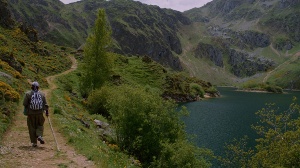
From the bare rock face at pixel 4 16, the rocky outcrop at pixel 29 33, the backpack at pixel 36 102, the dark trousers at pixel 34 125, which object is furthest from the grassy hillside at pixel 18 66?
the backpack at pixel 36 102

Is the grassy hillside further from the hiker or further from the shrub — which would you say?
the hiker

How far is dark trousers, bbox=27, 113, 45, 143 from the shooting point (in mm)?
18750

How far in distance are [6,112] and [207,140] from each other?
167ft

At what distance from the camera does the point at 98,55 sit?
6094 cm

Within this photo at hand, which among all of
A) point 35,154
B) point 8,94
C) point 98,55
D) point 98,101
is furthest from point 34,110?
point 98,55

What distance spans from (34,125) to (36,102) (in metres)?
1.74

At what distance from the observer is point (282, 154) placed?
2814 centimetres

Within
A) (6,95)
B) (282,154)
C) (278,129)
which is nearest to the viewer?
(282,154)

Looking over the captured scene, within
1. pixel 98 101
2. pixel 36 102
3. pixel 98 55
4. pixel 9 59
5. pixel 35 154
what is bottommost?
pixel 98 101

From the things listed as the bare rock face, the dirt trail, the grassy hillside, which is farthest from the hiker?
the bare rock face

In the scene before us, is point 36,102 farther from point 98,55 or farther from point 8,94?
point 98,55

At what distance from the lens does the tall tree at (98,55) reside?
6040 centimetres

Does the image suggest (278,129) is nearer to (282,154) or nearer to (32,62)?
(282,154)

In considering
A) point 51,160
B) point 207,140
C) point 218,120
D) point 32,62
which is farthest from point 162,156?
point 218,120
